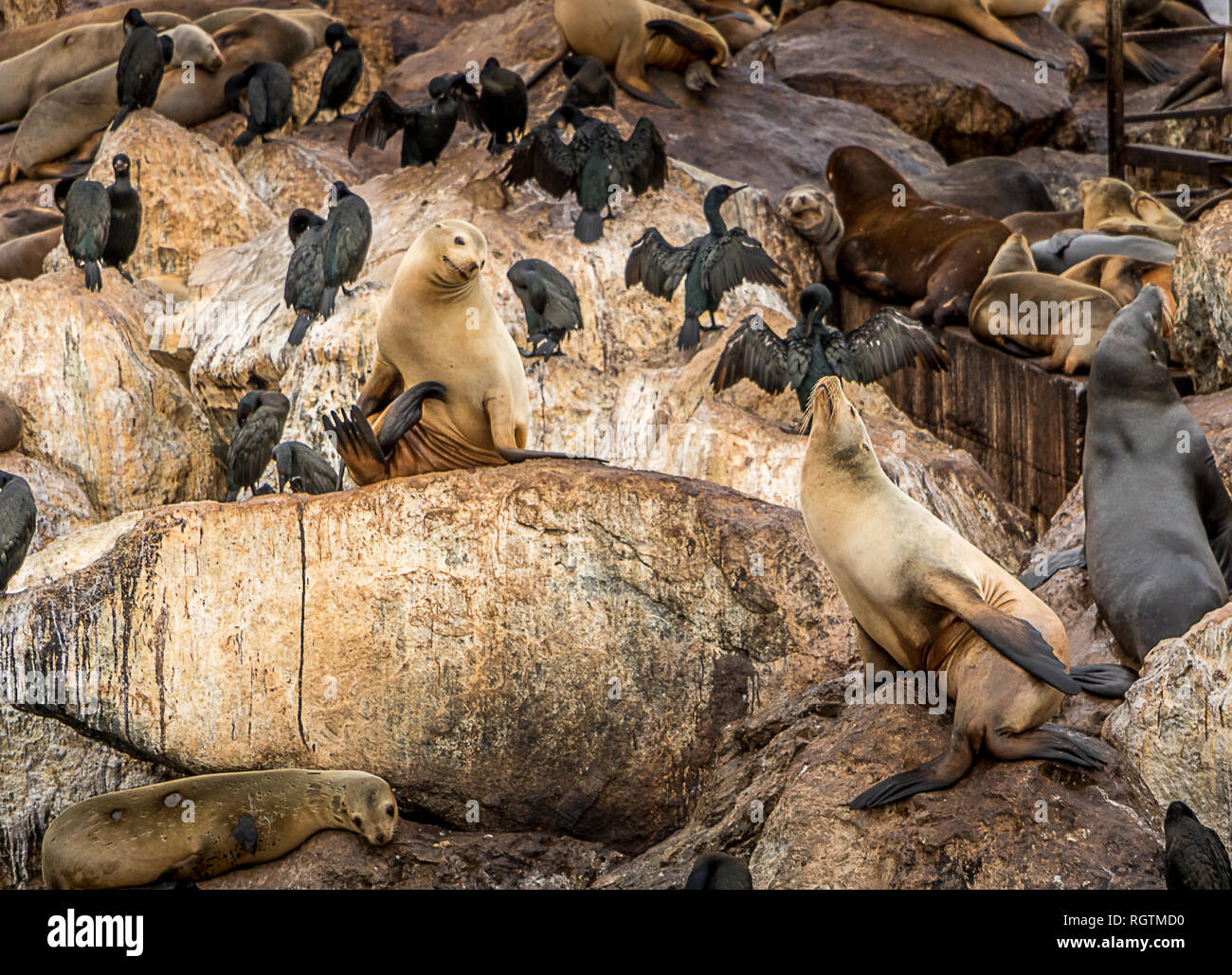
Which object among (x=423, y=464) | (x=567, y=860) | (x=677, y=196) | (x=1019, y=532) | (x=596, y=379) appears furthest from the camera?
(x=677, y=196)

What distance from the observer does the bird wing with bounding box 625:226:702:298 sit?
9391 millimetres

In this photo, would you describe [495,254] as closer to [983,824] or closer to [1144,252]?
[1144,252]

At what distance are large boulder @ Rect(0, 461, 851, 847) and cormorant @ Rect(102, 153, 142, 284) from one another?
5.01 m

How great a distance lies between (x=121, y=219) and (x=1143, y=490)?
7.29m

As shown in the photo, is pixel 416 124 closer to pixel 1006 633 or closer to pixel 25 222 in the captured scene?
pixel 25 222

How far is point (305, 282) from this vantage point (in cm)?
923

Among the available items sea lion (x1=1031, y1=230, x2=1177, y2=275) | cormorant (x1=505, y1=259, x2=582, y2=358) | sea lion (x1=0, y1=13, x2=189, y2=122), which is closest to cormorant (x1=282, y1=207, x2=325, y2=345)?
cormorant (x1=505, y1=259, x2=582, y2=358)

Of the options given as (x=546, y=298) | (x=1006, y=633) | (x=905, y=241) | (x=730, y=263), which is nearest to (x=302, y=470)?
(x=546, y=298)

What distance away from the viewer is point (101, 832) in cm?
612

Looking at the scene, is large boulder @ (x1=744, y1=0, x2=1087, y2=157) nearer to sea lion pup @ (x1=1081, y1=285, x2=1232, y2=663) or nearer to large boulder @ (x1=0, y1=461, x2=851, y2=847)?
sea lion pup @ (x1=1081, y1=285, x2=1232, y2=663)

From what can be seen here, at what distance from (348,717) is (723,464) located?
2.90 meters

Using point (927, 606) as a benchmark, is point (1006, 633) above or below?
above

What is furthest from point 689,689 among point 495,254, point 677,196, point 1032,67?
point 1032,67

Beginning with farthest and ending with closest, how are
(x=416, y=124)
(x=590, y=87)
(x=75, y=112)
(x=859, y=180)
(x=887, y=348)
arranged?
1. (x=75, y=112)
2. (x=859, y=180)
3. (x=590, y=87)
4. (x=416, y=124)
5. (x=887, y=348)
